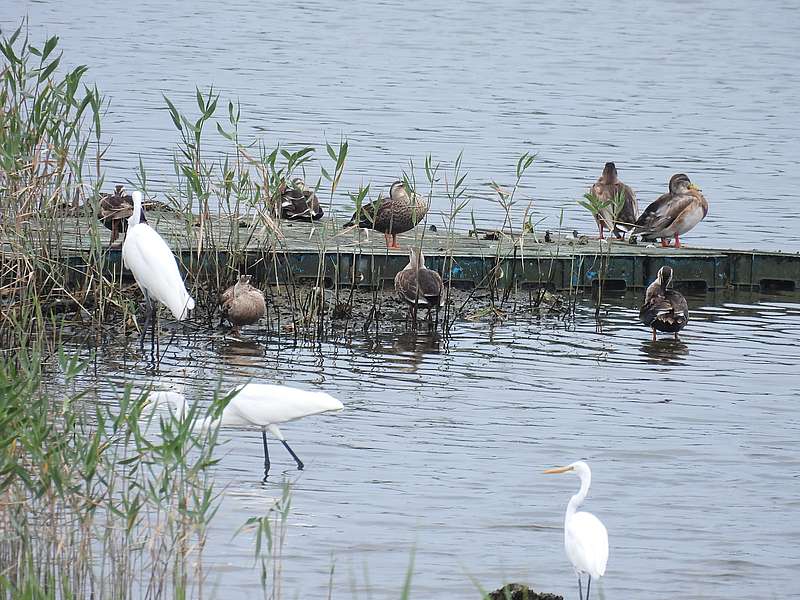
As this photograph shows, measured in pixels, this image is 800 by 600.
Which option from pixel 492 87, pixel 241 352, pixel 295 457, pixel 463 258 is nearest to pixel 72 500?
pixel 295 457

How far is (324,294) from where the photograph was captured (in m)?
12.7

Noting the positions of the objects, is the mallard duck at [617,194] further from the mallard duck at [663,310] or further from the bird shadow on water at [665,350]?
the bird shadow on water at [665,350]

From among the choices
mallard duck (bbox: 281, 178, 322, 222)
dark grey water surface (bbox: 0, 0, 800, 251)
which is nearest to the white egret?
mallard duck (bbox: 281, 178, 322, 222)

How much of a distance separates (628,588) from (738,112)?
22.2m

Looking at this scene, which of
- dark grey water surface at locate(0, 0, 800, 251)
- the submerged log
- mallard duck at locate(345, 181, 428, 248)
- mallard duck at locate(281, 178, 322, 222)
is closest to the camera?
the submerged log

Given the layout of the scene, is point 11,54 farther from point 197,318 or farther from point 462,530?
point 462,530

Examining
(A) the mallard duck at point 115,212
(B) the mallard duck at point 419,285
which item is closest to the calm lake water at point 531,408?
(B) the mallard duck at point 419,285

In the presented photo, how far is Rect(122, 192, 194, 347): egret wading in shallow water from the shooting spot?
438 inches

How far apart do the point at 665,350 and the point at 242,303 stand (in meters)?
3.40

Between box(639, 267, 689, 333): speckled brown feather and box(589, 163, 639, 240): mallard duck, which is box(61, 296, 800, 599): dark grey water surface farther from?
box(589, 163, 639, 240): mallard duck

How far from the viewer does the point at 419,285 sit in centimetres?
1235

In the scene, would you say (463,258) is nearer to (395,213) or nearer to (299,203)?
(395,213)

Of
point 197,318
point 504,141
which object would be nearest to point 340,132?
point 504,141

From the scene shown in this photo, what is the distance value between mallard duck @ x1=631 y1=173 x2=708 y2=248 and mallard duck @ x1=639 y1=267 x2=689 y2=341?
6.67ft
